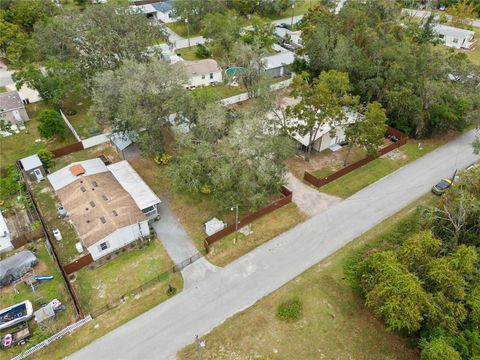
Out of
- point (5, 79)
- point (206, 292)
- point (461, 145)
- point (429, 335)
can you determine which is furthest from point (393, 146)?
point (5, 79)

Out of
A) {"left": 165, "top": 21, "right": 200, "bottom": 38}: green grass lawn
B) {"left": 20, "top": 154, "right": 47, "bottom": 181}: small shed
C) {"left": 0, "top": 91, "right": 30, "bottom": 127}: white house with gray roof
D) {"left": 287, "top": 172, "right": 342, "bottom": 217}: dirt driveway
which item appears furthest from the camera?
{"left": 165, "top": 21, "right": 200, "bottom": 38}: green grass lawn

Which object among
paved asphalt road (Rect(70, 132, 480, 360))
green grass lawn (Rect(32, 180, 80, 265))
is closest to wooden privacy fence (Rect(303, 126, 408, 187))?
paved asphalt road (Rect(70, 132, 480, 360))

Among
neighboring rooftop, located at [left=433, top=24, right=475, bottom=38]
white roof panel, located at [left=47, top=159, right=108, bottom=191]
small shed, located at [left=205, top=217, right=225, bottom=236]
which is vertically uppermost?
neighboring rooftop, located at [left=433, top=24, right=475, bottom=38]

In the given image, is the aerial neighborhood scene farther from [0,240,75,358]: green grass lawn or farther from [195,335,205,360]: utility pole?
[195,335,205,360]: utility pole

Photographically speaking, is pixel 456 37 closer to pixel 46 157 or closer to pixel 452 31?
pixel 452 31

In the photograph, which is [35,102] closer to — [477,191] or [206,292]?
[206,292]

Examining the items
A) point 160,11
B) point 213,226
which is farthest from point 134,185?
point 160,11
